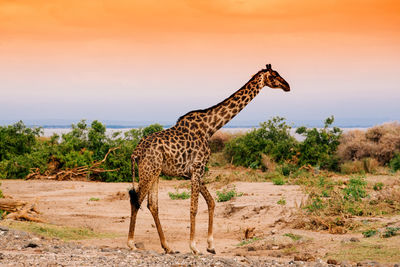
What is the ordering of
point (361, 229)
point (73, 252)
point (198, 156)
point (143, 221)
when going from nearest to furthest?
point (73, 252), point (198, 156), point (361, 229), point (143, 221)

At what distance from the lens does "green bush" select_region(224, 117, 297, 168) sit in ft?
77.7

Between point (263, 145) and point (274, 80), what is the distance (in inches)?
554

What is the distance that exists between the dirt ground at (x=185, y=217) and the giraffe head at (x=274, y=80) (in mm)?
2739

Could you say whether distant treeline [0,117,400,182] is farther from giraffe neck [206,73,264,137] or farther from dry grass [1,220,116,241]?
giraffe neck [206,73,264,137]

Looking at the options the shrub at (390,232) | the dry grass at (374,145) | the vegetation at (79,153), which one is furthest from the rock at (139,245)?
the dry grass at (374,145)

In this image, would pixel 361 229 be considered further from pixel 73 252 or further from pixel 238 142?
pixel 238 142

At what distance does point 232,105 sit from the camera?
1041 cm

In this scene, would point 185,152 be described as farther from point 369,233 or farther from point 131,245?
point 369,233

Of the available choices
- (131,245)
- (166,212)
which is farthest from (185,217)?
(131,245)

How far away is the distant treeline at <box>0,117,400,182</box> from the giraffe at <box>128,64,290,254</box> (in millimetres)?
11281

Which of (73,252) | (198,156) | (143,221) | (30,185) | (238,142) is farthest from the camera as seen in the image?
(238,142)

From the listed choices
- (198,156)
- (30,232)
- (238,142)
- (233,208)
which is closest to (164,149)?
(198,156)

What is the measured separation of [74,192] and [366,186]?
364 inches

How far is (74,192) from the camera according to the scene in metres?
18.9
